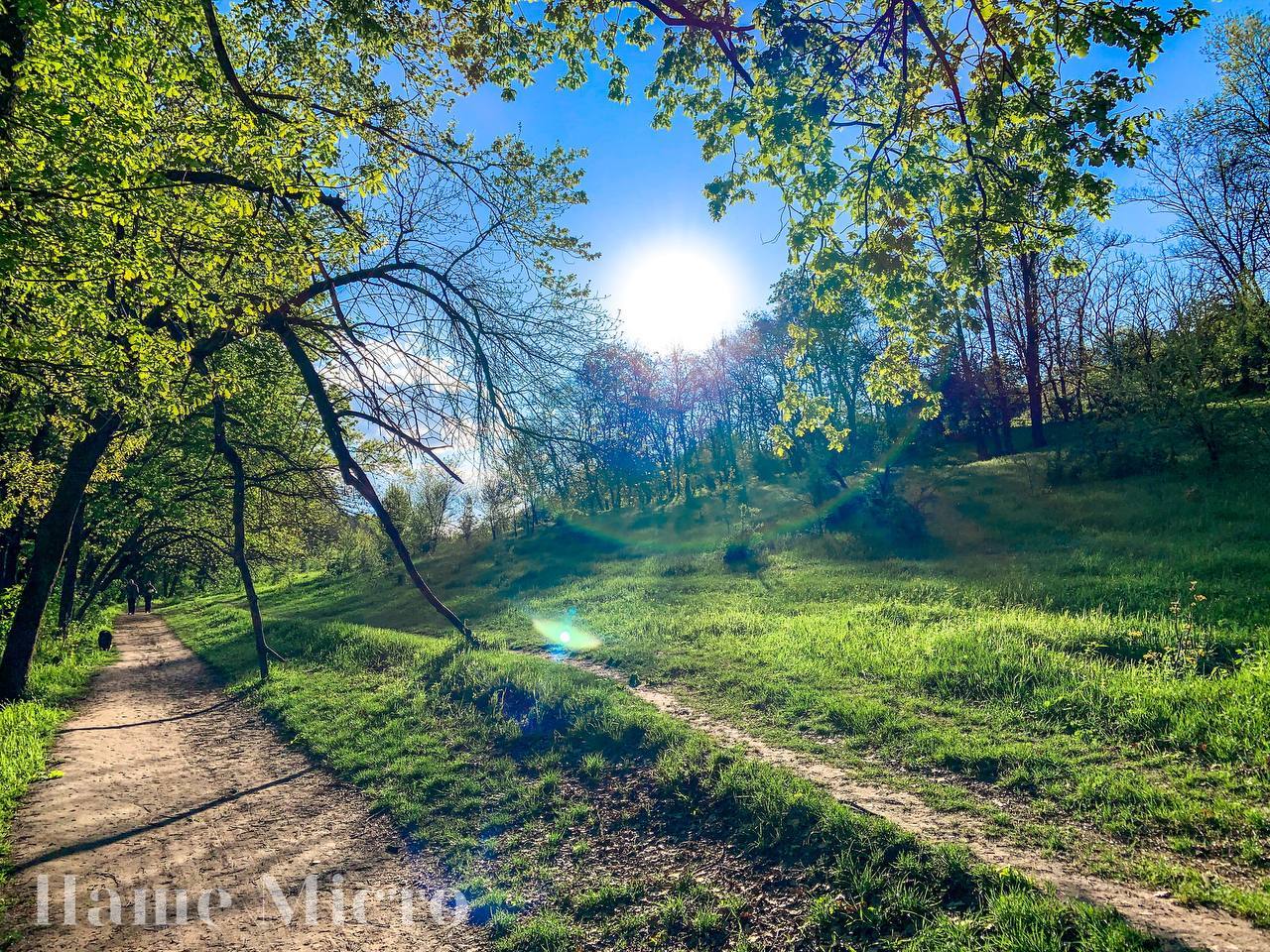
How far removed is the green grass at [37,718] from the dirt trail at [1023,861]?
22.3 ft

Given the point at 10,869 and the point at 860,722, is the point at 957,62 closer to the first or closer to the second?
the point at 860,722

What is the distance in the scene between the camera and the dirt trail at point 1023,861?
3.21 meters

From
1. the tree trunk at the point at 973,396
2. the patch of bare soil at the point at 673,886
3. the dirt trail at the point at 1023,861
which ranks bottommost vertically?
the patch of bare soil at the point at 673,886

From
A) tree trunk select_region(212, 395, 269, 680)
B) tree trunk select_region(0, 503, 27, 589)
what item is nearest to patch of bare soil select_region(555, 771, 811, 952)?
tree trunk select_region(212, 395, 269, 680)

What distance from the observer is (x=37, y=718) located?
9336mm

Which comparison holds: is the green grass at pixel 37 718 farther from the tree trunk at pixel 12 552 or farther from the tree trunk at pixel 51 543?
the tree trunk at pixel 12 552

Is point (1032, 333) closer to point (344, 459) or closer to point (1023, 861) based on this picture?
point (1023, 861)

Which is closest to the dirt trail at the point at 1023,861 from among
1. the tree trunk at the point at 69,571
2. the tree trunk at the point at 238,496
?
the tree trunk at the point at 238,496

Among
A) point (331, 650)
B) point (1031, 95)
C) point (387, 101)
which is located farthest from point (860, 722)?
point (331, 650)

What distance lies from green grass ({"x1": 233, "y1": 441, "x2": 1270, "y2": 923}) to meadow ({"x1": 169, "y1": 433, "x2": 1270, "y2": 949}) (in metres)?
0.04

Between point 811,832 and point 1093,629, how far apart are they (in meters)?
7.28

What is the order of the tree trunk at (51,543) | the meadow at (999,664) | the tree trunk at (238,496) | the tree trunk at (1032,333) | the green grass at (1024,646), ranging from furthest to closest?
the tree trunk at (1032,333) → the tree trunk at (238,496) → the tree trunk at (51,543) → the green grass at (1024,646) → the meadow at (999,664)

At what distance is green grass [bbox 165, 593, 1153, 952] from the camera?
3740 millimetres

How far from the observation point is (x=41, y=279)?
5520 millimetres
